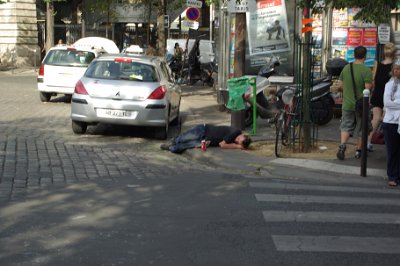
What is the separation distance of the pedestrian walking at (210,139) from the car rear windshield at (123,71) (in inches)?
74.5

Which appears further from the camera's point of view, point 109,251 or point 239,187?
point 239,187

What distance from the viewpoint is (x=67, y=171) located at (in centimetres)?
874

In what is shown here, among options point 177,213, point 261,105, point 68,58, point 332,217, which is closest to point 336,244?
point 332,217

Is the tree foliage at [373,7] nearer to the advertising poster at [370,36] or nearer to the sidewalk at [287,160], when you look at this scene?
the sidewalk at [287,160]

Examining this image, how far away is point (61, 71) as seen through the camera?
59.0 feet

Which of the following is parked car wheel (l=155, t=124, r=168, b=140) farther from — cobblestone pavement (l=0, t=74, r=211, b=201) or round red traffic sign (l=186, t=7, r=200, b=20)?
round red traffic sign (l=186, t=7, r=200, b=20)

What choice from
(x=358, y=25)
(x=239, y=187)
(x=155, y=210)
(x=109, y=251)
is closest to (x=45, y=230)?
(x=109, y=251)

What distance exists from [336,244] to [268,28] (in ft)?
35.6

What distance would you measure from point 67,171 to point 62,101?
10.5 m

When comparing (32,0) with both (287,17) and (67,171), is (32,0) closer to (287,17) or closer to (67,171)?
(287,17)

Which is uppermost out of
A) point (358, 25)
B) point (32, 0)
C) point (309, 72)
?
point (32, 0)

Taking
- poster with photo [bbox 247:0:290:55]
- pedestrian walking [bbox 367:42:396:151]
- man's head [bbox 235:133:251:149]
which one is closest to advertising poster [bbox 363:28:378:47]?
poster with photo [bbox 247:0:290:55]

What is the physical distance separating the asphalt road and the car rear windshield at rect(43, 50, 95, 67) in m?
7.79

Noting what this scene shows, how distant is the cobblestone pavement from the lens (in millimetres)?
8305
